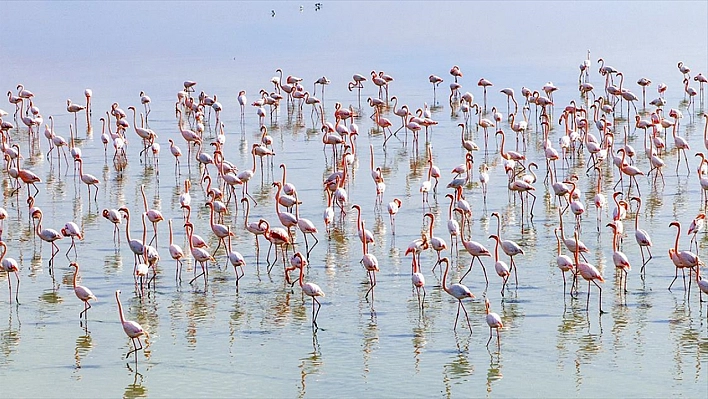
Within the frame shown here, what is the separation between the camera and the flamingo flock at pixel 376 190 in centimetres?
1262

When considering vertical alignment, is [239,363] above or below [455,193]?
below

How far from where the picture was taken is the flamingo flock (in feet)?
41.4

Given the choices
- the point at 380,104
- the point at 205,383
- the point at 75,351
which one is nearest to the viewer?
the point at 205,383

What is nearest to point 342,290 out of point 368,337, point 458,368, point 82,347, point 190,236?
A: point 368,337

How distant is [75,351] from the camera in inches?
434

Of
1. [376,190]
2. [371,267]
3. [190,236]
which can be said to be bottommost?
[371,267]

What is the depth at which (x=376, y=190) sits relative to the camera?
53.5 feet

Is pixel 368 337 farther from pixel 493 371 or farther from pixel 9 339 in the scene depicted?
pixel 9 339

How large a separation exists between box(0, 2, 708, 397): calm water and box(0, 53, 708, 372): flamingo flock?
9 cm

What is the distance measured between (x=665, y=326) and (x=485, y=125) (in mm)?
8383

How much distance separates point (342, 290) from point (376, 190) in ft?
13.0

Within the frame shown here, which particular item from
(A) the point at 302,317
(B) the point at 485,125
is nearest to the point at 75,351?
(A) the point at 302,317

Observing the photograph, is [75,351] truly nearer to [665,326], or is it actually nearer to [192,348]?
[192,348]

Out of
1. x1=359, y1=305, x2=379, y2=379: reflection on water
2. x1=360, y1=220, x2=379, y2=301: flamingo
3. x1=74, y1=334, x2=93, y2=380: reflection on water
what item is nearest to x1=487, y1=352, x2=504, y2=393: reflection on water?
x1=359, y1=305, x2=379, y2=379: reflection on water
